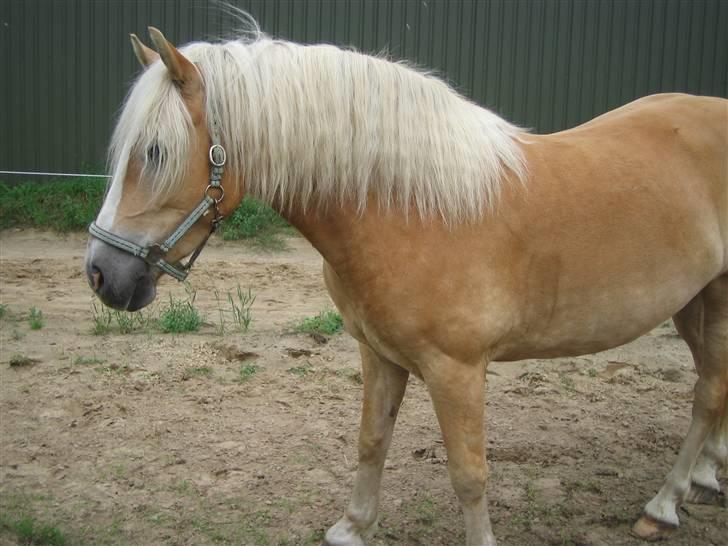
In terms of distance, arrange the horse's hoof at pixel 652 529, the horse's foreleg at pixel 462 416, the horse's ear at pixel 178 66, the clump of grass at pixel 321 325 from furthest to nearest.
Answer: the clump of grass at pixel 321 325, the horse's hoof at pixel 652 529, the horse's foreleg at pixel 462 416, the horse's ear at pixel 178 66

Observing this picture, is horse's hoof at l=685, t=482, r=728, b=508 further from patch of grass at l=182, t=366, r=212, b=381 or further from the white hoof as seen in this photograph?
patch of grass at l=182, t=366, r=212, b=381

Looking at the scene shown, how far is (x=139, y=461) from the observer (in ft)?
11.1

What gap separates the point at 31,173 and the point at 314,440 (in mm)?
6267

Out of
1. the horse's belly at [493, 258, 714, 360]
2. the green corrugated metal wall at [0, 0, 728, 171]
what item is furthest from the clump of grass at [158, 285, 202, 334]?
the green corrugated metal wall at [0, 0, 728, 171]

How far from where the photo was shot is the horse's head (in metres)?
2.01

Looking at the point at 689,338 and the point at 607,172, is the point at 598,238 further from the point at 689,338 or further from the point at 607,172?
the point at 689,338

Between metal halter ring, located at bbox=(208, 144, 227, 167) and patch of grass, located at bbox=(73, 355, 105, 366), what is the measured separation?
272 centimetres

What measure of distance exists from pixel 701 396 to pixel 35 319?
13.4ft

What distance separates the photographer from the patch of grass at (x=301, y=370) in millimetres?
4402

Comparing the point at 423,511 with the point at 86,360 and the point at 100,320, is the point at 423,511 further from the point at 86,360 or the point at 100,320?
the point at 100,320

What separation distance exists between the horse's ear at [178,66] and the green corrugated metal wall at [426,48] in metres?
6.77

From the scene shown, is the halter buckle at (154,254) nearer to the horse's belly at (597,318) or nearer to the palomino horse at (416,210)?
the palomino horse at (416,210)

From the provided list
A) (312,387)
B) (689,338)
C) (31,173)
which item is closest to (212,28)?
(31,173)

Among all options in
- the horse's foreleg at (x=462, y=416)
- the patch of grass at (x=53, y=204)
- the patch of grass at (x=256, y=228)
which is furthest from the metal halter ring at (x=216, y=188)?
the patch of grass at (x=53, y=204)
